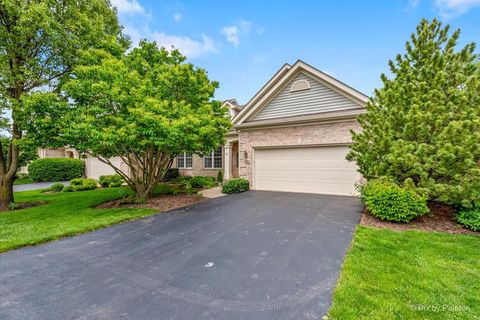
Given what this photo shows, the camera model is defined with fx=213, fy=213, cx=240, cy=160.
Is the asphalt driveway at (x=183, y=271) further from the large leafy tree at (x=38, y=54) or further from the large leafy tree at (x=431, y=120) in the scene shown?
the large leafy tree at (x=38, y=54)

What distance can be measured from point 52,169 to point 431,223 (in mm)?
26102

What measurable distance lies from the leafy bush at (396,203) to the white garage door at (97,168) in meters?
19.7

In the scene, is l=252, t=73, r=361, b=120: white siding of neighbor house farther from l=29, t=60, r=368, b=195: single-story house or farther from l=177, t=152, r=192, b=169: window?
l=177, t=152, r=192, b=169: window

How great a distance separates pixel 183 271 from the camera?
348 centimetres

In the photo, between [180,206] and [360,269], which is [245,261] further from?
[180,206]

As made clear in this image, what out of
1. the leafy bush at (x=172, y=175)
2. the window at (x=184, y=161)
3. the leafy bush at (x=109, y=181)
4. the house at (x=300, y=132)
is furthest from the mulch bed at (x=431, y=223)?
the leafy bush at (x=109, y=181)

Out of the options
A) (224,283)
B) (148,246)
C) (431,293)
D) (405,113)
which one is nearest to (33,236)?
(148,246)

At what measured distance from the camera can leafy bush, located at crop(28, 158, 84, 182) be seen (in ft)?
63.1

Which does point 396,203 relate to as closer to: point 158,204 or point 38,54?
point 158,204

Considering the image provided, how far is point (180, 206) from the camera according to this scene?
8297 millimetres

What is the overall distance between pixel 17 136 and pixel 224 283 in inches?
405

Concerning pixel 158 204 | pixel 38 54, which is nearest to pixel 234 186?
pixel 158 204

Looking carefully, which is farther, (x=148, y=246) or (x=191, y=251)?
(x=148, y=246)

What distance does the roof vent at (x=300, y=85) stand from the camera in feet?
35.5
